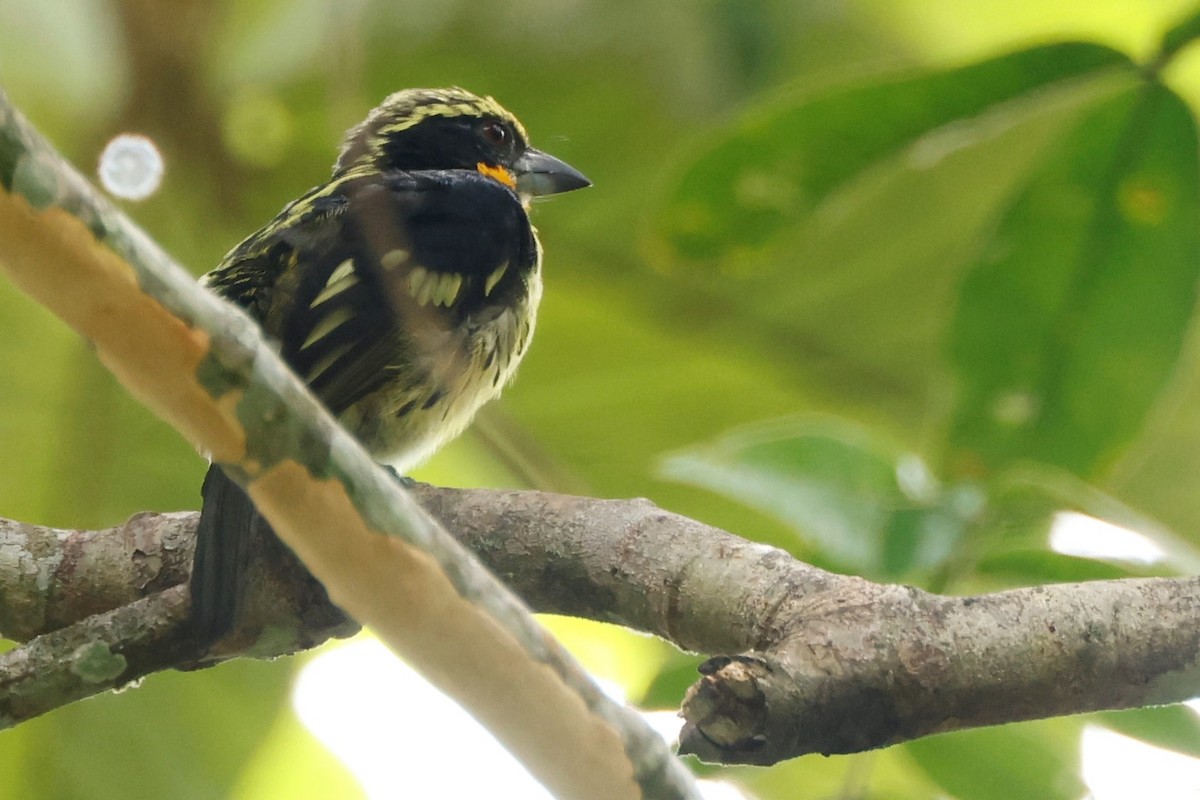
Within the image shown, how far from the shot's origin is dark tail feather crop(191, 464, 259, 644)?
218 cm

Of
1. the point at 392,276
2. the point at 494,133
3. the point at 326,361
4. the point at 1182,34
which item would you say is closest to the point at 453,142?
the point at 494,133

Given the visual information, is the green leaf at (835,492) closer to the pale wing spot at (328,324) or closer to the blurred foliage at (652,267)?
the blurred foliage at (652,267)

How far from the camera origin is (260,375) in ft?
4.27

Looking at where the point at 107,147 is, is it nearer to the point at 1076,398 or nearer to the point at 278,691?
the point at 278,691

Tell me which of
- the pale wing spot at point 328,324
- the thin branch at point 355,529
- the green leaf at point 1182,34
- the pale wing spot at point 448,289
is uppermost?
the green leaf at point 1182,34

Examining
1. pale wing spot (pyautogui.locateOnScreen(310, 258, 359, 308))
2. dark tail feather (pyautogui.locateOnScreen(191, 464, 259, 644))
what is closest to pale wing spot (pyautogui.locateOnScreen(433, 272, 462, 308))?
pale wing spot (pyautogui.locateOnScreen(310, 258, 359, 308))

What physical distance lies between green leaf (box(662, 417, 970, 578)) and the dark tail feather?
0.66 metres

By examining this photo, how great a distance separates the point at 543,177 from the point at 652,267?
0.55 meters

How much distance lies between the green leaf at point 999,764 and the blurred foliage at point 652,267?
59 cm

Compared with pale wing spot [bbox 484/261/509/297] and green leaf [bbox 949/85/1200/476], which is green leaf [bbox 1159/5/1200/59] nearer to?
green leaf [bbox 949/85/1200/476]

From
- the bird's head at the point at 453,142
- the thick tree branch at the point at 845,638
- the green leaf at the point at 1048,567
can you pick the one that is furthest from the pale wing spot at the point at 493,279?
the green leaf at the point at 1048,567

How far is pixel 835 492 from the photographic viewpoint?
2.22 m

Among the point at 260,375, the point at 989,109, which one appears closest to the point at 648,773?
the point at 260,375

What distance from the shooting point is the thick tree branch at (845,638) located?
166cm
